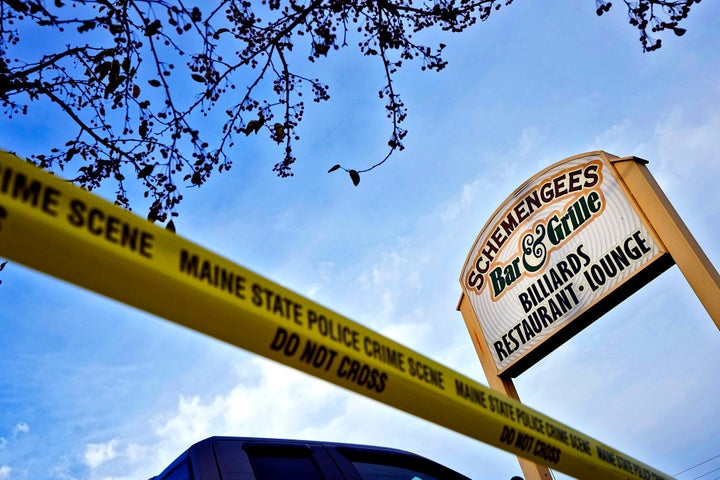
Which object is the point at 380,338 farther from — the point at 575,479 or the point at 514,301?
the point at 514,301

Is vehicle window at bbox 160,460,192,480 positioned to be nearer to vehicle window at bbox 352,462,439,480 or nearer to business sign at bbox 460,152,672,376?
vehicle window at bbox 352,462,439,480

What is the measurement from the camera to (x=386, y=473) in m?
3.03

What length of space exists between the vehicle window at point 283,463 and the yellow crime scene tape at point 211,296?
3.75 ft

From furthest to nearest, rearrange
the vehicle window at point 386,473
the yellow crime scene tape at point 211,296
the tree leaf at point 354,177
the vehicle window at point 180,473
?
the tree leaf at point 354,177
the vehicle window at point 386,473
the vehicle window at point 180,473
the yellow crime scene tape at point 211,296

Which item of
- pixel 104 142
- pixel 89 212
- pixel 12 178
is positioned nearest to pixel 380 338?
pixel 89 212

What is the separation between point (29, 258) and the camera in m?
1.10

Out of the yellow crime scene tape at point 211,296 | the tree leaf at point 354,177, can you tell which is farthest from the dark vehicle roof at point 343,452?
the tree leaf at point 354,177

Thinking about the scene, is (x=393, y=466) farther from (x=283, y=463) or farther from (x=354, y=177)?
(x=354, y=177)

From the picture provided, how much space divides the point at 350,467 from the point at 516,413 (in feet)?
3.87

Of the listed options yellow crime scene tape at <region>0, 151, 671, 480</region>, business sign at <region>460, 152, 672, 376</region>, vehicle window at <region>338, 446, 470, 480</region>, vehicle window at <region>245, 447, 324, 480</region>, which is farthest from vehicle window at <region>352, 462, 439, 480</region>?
business sign at <region>460, 152, 672, 376</region>

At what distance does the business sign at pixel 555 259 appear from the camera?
6.80 meters

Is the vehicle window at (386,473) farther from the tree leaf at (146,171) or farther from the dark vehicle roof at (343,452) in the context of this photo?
the tree leaf at (146,171)

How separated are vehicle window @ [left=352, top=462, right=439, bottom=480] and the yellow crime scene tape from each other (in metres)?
1.18

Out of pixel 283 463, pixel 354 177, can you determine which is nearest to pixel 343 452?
pixel 283 463
